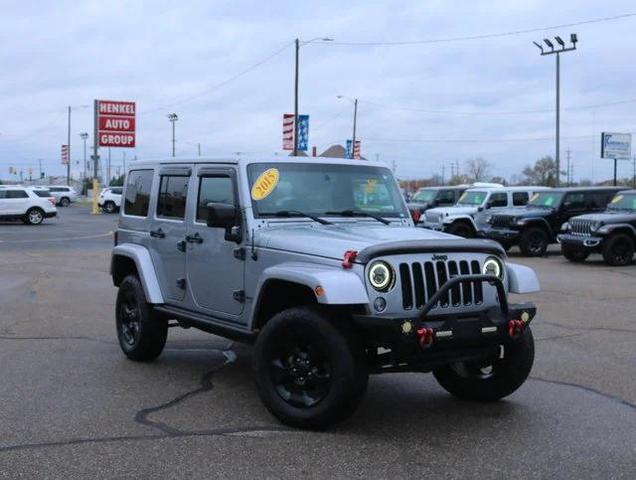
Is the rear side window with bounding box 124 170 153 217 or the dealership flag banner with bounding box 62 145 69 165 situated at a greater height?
the dealership flag banner with bounding box 62 145 69 165

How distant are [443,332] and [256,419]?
1.54 m

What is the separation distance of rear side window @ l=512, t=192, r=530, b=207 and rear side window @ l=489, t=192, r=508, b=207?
0.89 feet

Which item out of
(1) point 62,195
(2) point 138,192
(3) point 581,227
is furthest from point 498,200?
(1) point 62,195

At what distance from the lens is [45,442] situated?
16.3ft

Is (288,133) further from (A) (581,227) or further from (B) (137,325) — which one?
(B) (137,325)

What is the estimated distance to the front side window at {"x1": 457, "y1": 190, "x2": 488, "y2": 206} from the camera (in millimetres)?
24203

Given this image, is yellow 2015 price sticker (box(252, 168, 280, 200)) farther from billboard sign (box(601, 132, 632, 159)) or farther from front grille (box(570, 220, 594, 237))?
billboard sign (box(601, 132, 632, 159))

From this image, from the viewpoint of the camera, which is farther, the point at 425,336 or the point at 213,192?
the point at 213,192

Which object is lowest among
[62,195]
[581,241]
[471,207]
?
[581,241]

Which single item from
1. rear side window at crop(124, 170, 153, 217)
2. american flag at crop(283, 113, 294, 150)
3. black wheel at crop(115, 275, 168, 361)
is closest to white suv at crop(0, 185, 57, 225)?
american flag at crop(283, 113, 294, 150)

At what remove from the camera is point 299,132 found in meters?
39.5

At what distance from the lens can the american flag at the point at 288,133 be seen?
36500 millimetres

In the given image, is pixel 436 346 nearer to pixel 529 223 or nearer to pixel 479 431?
pixel 479 431

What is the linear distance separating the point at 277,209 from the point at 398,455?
7.36 feet
